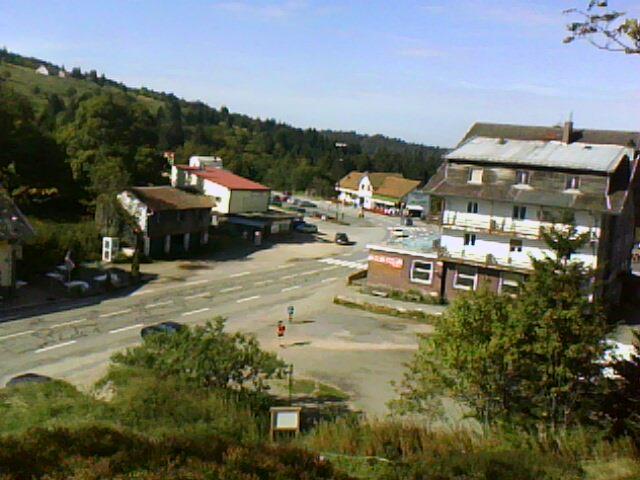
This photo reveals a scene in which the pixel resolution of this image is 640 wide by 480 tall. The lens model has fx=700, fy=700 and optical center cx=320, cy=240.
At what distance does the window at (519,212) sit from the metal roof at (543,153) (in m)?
1.99

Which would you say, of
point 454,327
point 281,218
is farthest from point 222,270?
point 454,327

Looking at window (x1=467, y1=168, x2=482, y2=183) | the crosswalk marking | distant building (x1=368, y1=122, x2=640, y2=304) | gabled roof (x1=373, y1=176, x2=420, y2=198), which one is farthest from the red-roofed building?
gabled roof (x1=373, y1=176, x2=420, y2=198)

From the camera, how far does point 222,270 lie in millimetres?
40438

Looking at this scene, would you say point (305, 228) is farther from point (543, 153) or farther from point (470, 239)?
point (543, 153)

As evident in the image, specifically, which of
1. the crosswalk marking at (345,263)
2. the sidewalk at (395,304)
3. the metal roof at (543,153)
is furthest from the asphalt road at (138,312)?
the metal roof at (543,153)

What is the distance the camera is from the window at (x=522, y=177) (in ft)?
104

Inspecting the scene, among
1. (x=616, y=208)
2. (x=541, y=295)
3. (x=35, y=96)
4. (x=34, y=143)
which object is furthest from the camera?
(x=35, y=96)

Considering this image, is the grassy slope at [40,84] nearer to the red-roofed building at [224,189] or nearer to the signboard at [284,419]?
the red-roofed building at [224,189]

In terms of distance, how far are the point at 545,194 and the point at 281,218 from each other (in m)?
29.5

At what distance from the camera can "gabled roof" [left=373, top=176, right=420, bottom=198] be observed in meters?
91.6

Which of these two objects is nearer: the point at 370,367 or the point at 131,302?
the point at 370,367

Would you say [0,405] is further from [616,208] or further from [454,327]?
[616,208]

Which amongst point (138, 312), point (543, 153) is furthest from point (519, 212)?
point (138, 312)

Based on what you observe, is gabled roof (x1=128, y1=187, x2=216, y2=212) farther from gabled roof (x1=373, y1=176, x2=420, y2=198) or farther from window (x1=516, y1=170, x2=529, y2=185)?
gabled roof (x1=373, y1=176, x2=420, y2=198)
